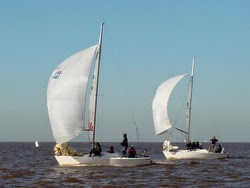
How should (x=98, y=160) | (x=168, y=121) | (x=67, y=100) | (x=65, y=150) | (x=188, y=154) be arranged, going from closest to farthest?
(x=98, y=160) → (x=67, y=100) → (x=65, y=150) → (x=188, y=154) → (x=168, y=121)

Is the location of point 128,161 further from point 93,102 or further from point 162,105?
point 162,105

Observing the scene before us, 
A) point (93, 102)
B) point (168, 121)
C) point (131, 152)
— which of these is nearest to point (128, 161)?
point (131, 152)

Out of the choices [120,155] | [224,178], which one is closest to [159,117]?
[120,155]

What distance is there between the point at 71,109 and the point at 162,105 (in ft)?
74.6

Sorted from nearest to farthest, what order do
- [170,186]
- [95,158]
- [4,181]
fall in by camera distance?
[170,186] → [4,181] → [95,158]

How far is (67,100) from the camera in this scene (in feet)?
129

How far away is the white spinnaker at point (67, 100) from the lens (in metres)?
39.1

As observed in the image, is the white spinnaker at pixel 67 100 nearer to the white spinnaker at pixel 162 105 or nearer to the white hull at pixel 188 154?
the white hull at pixel 188 154

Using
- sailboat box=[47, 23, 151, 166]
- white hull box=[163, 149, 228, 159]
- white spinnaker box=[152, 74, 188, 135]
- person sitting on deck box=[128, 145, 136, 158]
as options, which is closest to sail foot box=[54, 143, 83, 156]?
sailboat box=[47, 23, 151, 166]

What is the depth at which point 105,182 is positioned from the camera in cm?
3212

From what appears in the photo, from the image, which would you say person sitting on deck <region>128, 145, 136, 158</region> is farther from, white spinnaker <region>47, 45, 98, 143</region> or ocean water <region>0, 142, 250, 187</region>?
white spinnaker <region>47, 45, 98, 143</region>

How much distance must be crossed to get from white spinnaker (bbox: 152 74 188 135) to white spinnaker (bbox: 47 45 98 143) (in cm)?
2106

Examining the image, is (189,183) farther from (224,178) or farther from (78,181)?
(78,181)

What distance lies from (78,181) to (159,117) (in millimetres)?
28086
